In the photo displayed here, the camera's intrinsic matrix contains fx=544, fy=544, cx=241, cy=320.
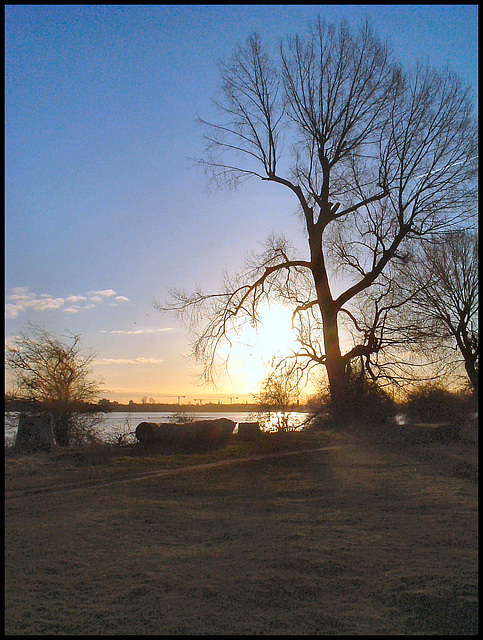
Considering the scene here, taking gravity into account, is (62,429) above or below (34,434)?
below

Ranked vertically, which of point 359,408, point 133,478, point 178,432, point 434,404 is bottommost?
point 133,478

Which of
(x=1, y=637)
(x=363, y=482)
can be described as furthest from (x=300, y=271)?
(x=1, y=637)

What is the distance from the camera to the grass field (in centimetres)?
388

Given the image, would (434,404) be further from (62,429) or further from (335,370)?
(62,429)

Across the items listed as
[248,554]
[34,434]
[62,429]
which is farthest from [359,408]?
[248,554]

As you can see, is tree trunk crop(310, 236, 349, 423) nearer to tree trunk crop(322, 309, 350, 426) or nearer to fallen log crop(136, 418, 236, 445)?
tree trunk crop(322, 309, 350, 426)

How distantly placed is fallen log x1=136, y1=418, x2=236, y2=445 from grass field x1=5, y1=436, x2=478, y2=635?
Answer: 4390 millimetres

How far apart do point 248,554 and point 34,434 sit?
31.9 ft

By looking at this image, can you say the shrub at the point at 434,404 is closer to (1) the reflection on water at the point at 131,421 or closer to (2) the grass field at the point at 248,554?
Answer: (1) the reflection on water at the point at 131,421

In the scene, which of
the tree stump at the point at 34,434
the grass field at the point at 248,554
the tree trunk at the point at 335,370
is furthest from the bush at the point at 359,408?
the tree stump at the point at 34,434

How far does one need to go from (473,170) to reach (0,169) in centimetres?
1476

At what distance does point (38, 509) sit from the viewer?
7.27 meters

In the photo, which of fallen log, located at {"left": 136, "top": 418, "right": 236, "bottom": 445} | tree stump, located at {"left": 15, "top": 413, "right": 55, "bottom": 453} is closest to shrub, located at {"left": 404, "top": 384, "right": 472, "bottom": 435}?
fallen log, located at {"left": 136, "top": 418, "right": 236, "bottom": 445}

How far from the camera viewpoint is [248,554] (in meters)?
5.24
